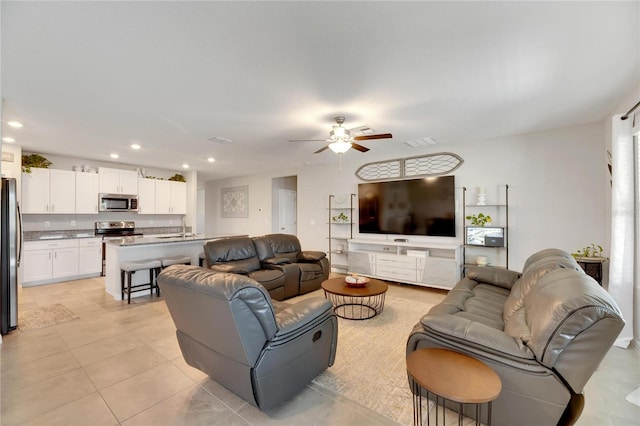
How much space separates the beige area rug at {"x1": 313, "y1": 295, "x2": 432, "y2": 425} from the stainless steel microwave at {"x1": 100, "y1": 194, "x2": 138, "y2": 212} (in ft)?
19.0

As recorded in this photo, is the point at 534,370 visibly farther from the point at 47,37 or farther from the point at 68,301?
the point at 68,301

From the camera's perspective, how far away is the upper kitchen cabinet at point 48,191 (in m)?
5.10

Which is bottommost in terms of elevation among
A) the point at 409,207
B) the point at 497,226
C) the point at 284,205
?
the point at 497,226

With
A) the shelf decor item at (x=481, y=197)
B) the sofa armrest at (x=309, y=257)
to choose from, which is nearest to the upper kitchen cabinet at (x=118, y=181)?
the sofa armrest at (x=309, y=257)

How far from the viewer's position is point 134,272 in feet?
14.5

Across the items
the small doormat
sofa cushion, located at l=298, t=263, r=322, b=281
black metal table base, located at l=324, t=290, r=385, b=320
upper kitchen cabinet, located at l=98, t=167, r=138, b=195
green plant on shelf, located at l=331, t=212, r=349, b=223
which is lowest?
the small doormat

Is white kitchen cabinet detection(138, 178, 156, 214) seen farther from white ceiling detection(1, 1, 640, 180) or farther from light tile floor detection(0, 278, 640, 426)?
light tile floor detection(0, 278, 640, 426)

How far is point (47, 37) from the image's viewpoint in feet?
6.23

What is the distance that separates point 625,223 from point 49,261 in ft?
28.4

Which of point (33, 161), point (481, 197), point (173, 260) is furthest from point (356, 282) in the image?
point (33, 161)

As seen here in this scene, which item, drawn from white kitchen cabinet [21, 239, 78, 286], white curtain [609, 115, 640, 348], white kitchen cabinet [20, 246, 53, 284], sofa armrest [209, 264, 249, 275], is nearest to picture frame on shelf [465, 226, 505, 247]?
white curtain [609, 115, 640, 348]

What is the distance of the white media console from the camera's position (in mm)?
4602

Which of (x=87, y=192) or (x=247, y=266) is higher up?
(x=87, y=192)

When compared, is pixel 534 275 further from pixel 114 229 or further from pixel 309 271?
pixel 114 229
